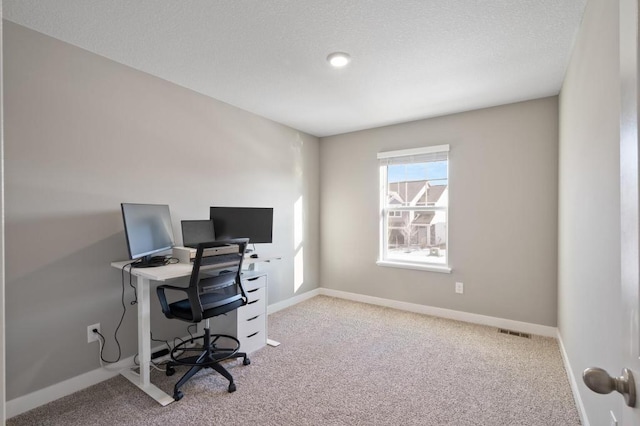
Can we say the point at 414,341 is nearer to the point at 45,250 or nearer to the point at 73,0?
the point at 45,250

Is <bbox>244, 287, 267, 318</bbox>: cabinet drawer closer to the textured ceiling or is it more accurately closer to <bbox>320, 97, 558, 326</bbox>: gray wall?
<bbox>320, 97, 558, 326</bbox>: gray wall

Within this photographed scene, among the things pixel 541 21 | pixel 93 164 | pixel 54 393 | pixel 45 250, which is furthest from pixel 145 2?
pixel 54 393

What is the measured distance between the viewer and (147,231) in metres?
2.37

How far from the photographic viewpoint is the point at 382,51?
2.25 metres

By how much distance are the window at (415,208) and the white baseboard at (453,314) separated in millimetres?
492

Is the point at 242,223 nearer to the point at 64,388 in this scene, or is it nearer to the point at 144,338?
the point at 144,338

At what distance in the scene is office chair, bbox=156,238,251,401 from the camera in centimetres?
213

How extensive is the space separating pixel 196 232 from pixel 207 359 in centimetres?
108

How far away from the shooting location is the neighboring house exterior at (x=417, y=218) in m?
3.81

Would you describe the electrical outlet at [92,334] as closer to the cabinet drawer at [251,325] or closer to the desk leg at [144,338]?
the desk leg at [144,338]

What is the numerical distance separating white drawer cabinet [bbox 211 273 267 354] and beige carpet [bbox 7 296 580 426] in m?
0.12

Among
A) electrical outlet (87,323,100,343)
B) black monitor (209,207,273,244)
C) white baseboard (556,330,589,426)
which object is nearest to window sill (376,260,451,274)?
white baseboard (556,330,589,426)

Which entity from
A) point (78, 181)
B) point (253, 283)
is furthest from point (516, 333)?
point (78, 181)

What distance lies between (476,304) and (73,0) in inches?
167
